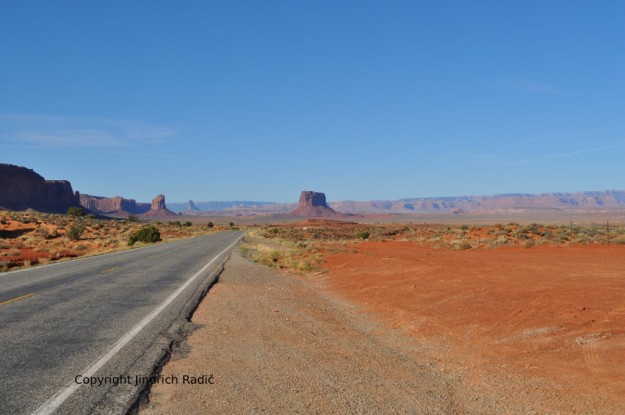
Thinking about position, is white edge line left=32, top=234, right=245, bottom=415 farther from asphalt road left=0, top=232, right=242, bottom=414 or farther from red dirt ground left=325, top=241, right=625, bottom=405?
red dirt ground left=325, top=241, right=625, bottom=405

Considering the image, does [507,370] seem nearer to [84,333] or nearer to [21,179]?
[84,333]

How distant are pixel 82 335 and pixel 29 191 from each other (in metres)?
181

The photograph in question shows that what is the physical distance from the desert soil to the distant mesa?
16292cm

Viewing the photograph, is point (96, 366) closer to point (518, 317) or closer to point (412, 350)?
point (412, 350)

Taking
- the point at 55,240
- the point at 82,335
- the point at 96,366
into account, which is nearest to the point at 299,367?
the point at 96,366

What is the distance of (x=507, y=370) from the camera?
687cm

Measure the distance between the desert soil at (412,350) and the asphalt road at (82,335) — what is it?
1.72ft

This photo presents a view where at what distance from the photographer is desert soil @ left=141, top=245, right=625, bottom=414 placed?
5.55 metres

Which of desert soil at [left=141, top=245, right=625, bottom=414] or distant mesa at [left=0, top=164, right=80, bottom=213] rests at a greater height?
distant mesa at [left=0, top=164, right=80, bottom=213]

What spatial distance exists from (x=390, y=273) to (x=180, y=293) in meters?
7.70

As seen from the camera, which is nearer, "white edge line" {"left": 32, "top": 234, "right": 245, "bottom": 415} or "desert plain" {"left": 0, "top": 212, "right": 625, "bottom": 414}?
"white edge line" {"left": 32, "top": 234, "right": 245, "bottom": 415}

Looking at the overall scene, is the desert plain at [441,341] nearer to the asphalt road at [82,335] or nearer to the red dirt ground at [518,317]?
the red dirt ground at [518,317]

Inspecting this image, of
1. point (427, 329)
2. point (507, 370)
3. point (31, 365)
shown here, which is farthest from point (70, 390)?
point (427, 329)

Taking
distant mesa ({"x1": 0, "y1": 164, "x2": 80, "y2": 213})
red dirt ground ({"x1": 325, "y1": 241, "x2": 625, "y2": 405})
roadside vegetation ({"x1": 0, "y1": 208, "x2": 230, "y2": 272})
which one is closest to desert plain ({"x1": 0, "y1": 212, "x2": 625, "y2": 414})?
red dirt ground ({"x1": 325, "y1": 241, "x2": 625, "y2": 405})
